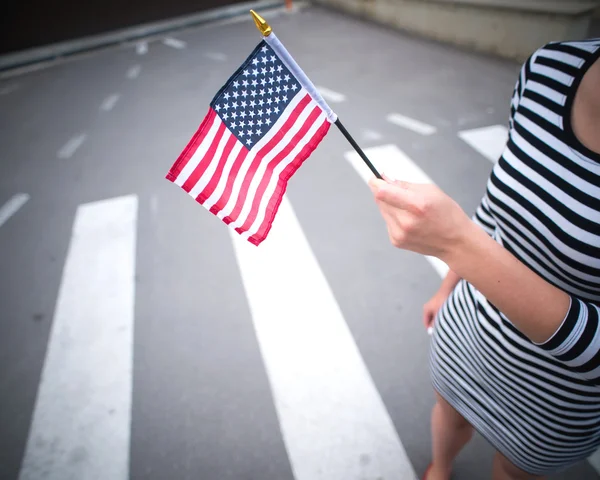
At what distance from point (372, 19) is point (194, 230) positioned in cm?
692

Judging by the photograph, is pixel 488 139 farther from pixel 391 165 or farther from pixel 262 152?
pixel 262 152

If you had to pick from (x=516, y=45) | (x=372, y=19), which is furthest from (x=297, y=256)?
(x=372, y=19)

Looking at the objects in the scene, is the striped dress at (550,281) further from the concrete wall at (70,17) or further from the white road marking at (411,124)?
the concrete wall at (70,17)

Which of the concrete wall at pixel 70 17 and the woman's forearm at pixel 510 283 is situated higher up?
the concrete wall at pixel 70 17

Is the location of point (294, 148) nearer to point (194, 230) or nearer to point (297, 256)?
point (297, 256)

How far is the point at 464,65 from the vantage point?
5512 mm

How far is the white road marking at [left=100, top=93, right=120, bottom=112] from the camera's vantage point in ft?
18.2

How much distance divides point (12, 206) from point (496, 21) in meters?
6.57

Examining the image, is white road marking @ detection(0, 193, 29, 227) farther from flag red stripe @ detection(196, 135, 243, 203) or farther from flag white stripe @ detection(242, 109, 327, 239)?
flag white stripe @ detection(242, 109, 327, 239)

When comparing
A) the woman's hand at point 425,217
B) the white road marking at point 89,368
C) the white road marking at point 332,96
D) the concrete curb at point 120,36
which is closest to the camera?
the woman's hand at point 425,217

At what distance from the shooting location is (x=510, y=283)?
800mm

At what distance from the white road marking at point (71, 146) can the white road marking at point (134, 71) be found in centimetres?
211

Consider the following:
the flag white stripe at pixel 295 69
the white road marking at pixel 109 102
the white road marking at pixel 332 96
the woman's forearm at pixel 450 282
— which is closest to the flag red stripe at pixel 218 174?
the flag white stripe at pixel 295 69

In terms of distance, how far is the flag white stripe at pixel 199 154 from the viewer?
120 cm
